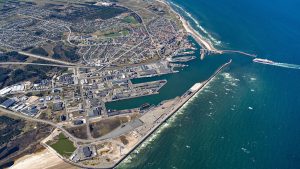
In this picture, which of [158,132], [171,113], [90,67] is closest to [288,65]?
[171,113]

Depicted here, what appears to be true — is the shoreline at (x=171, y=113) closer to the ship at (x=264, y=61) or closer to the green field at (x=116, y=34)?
the ship at (x=264, y=61)

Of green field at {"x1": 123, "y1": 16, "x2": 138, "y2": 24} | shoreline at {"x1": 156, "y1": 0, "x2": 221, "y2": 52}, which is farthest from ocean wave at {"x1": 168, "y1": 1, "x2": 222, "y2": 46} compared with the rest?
green field at {"x1": 123, "y1": 16, "x2": 138, "y2": 24}

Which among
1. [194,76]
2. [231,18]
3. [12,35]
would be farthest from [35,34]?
[231,18]

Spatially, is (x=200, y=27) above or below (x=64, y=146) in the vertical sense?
above

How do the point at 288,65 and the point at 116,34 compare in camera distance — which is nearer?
the point at 288,65

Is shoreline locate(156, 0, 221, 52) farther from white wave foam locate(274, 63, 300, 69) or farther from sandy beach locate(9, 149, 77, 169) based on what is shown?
sandy beach locate(9, 149, 77, 169)

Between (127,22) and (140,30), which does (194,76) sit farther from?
(127,22)

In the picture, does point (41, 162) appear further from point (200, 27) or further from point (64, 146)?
point (200, 27)
